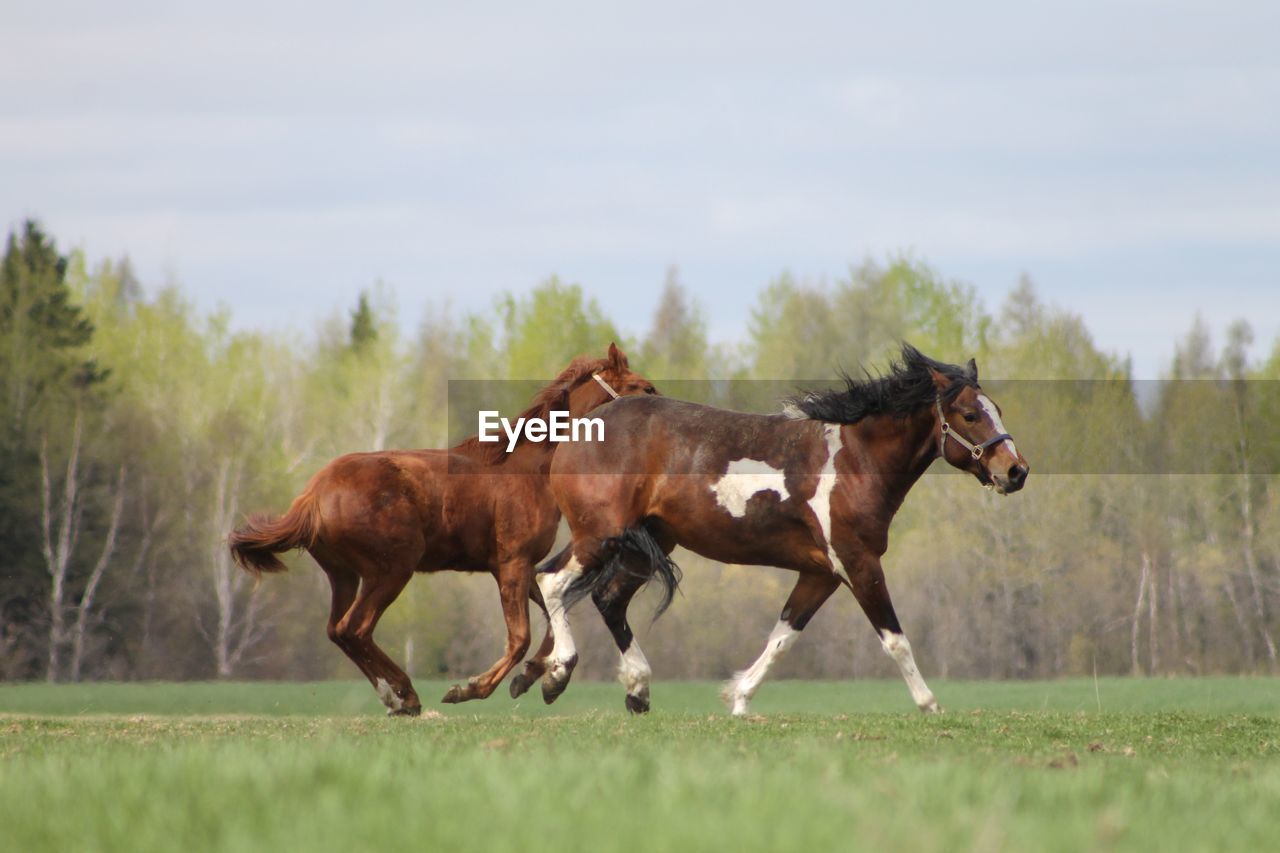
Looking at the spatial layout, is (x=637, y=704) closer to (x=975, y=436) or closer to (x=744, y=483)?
(x=744, y=483)

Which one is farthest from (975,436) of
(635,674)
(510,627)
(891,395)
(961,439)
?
(510,627)

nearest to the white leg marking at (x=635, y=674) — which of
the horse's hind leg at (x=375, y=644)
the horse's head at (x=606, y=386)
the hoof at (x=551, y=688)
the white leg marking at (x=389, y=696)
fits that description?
the hoof at (x=551, y=688)

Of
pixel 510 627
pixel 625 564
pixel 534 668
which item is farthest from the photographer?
pixel 510 627

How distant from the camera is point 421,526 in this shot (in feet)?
44.0

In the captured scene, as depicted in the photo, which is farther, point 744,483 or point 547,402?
point 547,402

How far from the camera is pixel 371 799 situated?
5066 mm

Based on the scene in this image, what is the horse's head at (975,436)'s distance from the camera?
11852 millimetres

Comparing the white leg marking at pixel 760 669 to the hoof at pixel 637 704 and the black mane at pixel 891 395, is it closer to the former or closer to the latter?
the hoof at pixel 637 704

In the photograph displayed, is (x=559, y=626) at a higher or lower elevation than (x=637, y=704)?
higher

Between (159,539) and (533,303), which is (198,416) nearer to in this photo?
(159,539)

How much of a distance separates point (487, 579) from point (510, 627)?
75.3 ft

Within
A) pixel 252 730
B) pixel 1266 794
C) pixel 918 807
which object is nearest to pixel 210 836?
pixel 918 807

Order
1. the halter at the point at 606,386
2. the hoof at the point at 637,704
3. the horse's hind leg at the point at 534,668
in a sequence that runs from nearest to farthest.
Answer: the horse's hind leg at the point at 534,668
the hoof at the point at 637,704
the halter at the point at 606,386

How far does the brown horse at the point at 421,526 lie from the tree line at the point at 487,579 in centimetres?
2033
